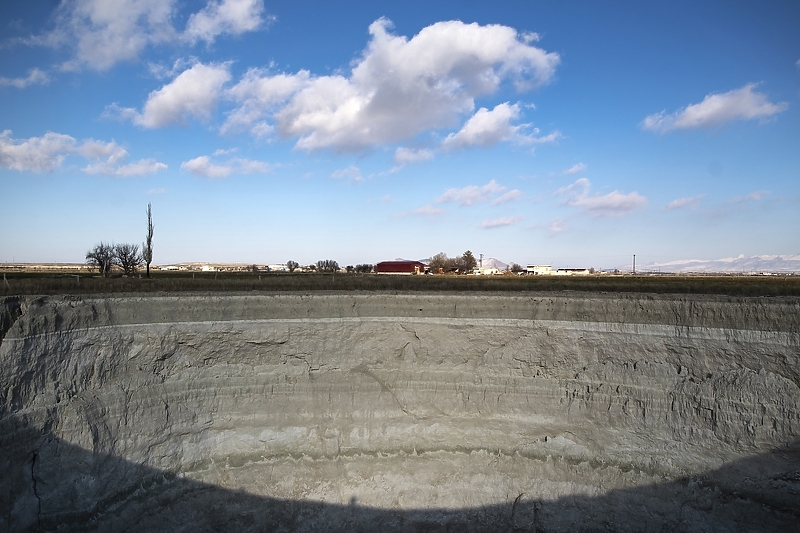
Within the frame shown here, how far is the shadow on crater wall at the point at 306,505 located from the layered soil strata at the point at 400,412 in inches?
1.7

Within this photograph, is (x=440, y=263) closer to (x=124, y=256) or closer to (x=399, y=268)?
(x=399, y=268)

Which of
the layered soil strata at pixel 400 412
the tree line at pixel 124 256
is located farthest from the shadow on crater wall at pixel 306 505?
the tree line at pixel 124 256

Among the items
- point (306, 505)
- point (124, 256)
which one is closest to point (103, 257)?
point (124, 256)

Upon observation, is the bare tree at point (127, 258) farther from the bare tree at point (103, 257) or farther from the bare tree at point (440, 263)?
the bare tree at point (440, 263)

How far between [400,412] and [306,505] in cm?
377

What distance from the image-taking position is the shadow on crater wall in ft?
34.8

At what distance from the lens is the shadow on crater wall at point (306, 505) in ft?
34.8

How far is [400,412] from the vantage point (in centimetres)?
1450

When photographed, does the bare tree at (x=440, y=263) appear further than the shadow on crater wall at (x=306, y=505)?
Yes

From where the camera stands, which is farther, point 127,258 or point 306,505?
point 127,258

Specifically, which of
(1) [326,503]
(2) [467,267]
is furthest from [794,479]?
(2) [467,267]

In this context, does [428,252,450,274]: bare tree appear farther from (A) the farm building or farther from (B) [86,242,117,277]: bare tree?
(B) [86,242,117,277]: bare tree

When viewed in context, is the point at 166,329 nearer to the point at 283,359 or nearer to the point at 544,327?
the point at 283,359

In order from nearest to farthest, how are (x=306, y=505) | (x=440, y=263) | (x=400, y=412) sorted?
(x=306, y=505)
(x=400, y=412)
(x=440, y=263)
